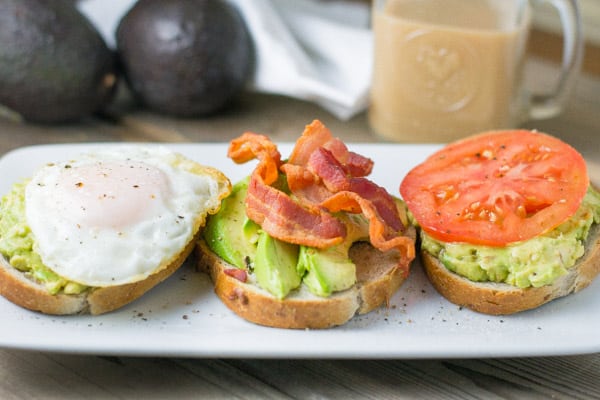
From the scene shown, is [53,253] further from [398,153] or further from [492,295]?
[398,153]

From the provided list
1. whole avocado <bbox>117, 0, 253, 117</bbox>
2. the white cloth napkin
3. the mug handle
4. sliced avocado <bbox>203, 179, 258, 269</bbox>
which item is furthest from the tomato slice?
whole avocado <bbox>117, 0, 253, 117</bbox>

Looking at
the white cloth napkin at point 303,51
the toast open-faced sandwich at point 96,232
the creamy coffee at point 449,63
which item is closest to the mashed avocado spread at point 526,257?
the toast open-faced sandwich at point 96,232

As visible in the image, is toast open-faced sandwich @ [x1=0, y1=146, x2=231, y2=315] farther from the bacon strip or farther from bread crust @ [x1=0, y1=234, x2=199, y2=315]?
the bacon strip

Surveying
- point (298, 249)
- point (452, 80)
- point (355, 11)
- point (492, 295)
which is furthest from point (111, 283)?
point (355, 11)

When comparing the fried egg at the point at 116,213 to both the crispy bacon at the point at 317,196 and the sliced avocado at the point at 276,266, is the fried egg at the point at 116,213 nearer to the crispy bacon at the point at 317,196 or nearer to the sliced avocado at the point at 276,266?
the crispy bacon at the point at 317,196

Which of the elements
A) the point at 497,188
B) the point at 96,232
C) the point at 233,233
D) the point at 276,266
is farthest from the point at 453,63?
the point at 96,232
